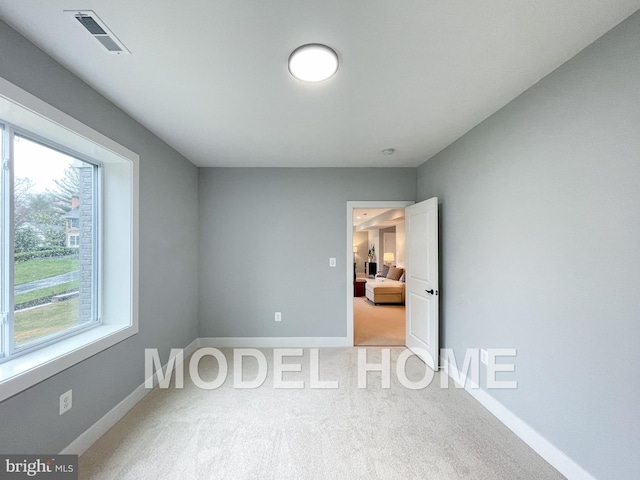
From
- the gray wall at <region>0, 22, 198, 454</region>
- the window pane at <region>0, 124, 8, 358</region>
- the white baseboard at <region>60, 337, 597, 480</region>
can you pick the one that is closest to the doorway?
the white baseboard at <region>60, 337, 597, 480</region>

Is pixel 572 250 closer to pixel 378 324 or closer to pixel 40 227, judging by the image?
pixel 40 227

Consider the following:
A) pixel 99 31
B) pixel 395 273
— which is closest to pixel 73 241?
pixel 99 31

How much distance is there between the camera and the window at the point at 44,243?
5.33 ft

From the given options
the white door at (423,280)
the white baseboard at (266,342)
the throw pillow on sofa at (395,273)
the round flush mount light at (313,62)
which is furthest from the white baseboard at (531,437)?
the throw pillow on sofa at (395,273)

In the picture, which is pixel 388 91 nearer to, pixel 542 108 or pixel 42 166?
pixel 542 108

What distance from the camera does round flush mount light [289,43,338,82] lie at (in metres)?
1.54

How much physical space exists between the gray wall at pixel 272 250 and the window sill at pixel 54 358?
5.17ft

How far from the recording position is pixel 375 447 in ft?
6.32

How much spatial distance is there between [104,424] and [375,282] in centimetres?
602

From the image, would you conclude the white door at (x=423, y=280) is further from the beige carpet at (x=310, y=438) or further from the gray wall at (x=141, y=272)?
the gray wall at (x=141, y=272)

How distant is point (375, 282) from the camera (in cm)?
727

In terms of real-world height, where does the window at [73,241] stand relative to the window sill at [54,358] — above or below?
above

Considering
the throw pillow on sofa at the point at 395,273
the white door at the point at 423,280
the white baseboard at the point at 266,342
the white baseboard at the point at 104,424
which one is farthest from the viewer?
the throw pillow on sofa at the point at 395,273

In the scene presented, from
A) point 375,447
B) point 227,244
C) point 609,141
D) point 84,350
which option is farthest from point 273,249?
point 609,141
